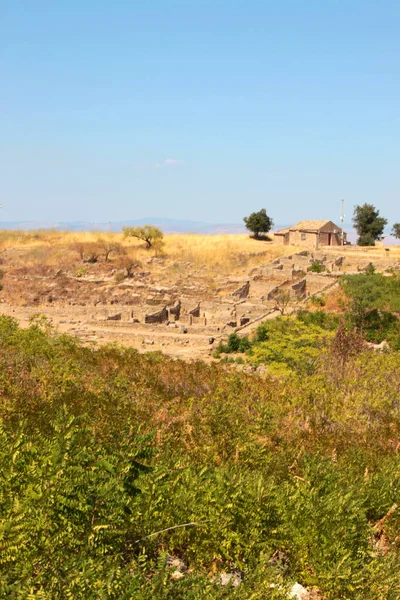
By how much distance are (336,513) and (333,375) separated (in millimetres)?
8986

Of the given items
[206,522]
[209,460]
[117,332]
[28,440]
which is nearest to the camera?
[206,522]

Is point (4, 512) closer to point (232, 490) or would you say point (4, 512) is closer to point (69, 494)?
point (69, 494)

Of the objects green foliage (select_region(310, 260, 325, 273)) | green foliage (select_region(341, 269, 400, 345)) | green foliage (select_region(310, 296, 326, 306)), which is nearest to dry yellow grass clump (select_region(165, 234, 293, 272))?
green foliage (select_region(310, 260, 325, 273))

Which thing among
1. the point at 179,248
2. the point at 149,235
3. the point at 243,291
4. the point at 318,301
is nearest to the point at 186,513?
the point at 318,301

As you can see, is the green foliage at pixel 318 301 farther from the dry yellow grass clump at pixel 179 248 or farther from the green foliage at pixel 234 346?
the dry yellow grass clump at pixel 179 248

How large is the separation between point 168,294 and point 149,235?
1333 cm

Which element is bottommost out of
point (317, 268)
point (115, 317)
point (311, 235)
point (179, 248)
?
point (115, 317)

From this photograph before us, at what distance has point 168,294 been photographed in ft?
102

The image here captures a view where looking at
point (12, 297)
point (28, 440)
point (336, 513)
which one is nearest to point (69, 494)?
point (28, 440)

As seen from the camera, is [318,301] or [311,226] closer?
[318,301]

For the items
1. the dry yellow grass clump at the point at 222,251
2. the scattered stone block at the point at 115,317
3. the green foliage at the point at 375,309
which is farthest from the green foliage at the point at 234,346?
the dry yellow grass clump at the point at 222,251

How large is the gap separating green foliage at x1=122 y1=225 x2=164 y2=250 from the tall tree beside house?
17641 millimetres

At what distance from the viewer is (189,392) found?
11234mm

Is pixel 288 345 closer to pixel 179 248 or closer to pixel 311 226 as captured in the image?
pixel 179 248
